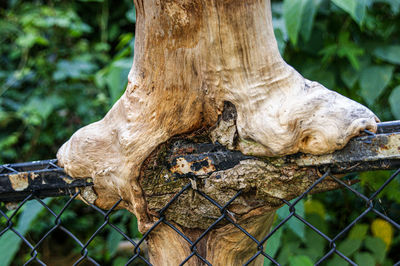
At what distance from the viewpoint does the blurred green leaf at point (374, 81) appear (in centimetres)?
124

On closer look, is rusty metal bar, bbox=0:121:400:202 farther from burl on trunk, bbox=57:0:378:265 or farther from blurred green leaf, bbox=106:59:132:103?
blurred green leaf, bbox=106:59:132:103

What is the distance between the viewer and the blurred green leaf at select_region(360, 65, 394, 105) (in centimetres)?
124

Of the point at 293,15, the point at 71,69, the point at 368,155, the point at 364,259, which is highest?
the point at 293,15

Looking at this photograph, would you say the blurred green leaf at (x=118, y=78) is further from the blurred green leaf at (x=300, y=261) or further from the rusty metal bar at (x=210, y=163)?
the blurred green leaf at (x=300, y=261)

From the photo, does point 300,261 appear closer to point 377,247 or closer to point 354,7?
point 377,247

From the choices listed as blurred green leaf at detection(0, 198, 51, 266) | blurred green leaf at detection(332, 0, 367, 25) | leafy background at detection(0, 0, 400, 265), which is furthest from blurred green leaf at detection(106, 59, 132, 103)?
blurred green leaf at detection(332, 0, 367, 25)

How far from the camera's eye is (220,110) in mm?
619

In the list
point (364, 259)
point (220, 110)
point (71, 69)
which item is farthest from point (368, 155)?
point (71, 69)

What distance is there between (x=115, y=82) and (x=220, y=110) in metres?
0.67

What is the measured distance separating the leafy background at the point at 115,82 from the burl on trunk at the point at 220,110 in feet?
1.04

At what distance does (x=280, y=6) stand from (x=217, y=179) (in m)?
1.05

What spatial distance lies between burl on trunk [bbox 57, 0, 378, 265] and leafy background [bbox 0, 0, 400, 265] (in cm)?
32

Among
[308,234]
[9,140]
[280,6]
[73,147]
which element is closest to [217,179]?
[73,147]

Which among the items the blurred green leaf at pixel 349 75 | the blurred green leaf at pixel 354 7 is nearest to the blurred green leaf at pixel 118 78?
the blurred green leaf at pixel 354 7
